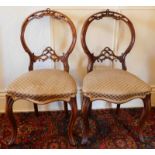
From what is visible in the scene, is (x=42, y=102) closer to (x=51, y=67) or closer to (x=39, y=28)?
(x=51, y=67)

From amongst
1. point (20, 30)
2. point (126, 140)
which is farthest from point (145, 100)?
point (20, 30)

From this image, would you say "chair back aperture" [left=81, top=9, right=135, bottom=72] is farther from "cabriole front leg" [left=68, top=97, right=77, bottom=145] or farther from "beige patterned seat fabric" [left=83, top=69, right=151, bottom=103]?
"cabriole front leg" [left=68, top=97, right=77, bottom=145]

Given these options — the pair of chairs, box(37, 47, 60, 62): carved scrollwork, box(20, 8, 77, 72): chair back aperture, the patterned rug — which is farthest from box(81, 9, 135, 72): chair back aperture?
the patterned rug

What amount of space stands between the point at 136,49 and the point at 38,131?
116cm

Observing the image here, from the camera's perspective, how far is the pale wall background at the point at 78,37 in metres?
1.83

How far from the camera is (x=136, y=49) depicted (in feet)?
6.57

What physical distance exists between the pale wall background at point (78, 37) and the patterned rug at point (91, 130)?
339 mm

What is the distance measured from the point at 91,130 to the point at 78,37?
826 millimetres


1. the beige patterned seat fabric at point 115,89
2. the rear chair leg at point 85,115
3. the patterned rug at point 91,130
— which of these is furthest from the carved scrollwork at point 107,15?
the patterned rug at point 91,130

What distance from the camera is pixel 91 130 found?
1834 mm

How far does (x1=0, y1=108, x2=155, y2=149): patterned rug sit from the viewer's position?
167cm

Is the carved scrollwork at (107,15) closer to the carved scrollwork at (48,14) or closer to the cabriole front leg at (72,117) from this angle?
the carved scrollwork at (48,14)

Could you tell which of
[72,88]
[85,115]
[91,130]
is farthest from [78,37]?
[91,130]

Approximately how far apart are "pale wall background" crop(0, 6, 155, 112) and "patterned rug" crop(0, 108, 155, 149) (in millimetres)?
339
